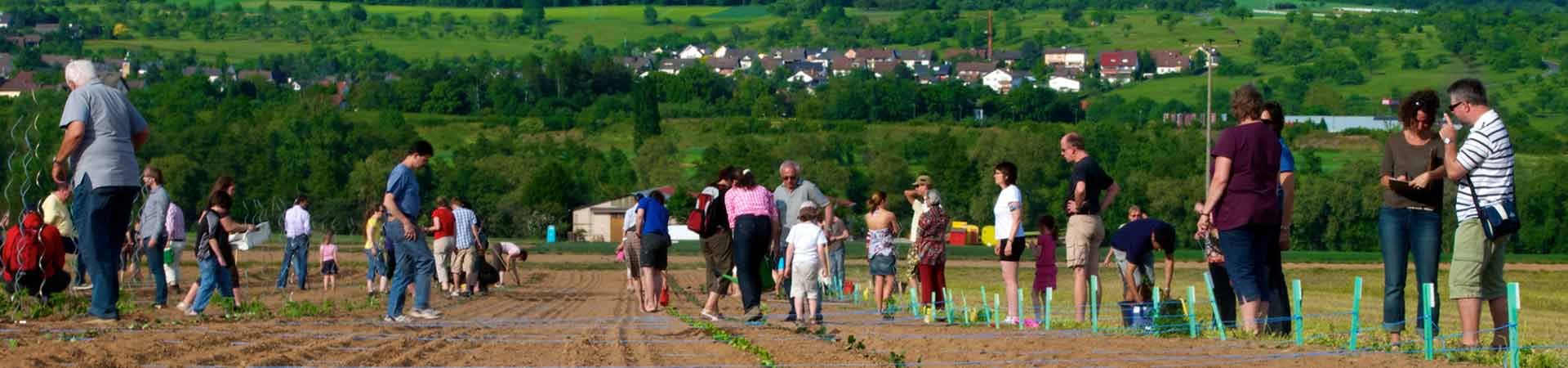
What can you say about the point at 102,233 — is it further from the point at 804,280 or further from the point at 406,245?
the point at 804,280

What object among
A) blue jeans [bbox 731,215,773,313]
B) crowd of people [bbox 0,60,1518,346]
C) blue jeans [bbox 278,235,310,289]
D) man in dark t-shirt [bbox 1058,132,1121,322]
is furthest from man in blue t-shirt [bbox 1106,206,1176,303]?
blue jeans [bbox 278,235,310,289]

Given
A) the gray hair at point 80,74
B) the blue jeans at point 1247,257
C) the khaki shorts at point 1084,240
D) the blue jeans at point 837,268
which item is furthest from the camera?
the blue jeans at point 837,268

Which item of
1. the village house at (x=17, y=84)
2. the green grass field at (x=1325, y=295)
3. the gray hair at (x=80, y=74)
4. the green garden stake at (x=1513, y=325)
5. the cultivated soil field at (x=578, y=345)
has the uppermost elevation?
the village house at (x=17, y=84)

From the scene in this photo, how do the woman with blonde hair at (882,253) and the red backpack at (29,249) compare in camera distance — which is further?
the woman with blonde hair at (882,253)

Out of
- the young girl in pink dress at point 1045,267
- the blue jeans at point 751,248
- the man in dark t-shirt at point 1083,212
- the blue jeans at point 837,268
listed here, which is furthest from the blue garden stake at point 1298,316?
the blue jeans at point 837,268

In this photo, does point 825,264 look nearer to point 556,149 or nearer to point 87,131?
point 87,131

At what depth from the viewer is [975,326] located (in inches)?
544

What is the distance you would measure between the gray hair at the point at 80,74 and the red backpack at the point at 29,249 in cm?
272

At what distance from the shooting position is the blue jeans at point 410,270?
13.4 meters

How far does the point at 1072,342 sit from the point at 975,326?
2.38 metres

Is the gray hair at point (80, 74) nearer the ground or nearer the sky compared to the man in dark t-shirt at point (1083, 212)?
nearer the sky

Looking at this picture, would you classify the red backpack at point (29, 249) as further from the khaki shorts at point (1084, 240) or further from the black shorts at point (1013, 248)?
the khaki shorts at point (1084, 240)

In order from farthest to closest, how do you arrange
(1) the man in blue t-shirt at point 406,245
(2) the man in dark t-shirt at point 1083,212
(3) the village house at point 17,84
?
(3) the village house at point 17,84 → (2) the man in dark t-shirt at point 1083,212 → (1) the man in blue t-shirt at point 406,245

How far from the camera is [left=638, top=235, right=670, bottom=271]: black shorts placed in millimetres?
16438
